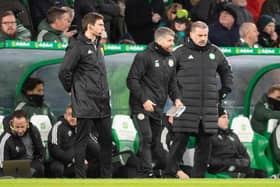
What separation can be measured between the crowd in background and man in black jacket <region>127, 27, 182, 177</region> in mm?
2188

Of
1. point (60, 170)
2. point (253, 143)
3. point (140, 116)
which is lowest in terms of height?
point (60, 170)

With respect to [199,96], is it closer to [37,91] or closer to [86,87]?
[86,87]

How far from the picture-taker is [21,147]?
20047 mm

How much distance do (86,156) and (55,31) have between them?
2371 mm

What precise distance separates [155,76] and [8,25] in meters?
2.82

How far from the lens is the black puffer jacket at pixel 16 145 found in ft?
65.5

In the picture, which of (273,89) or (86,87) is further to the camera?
(273,89)

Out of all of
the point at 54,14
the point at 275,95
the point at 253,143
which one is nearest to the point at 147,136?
the point at 253,143

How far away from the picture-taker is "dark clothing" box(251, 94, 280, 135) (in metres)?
21.4

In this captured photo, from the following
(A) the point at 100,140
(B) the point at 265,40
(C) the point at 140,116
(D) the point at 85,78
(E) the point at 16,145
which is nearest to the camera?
(D) the point at 85,78

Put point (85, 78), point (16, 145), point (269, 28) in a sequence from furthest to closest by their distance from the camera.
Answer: point (269, 28), point (16, 145), point (85, 78)

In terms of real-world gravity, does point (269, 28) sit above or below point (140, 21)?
below

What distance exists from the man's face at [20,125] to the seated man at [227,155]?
103 inches
